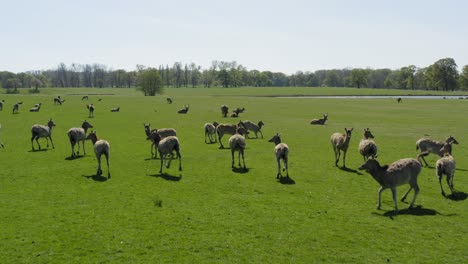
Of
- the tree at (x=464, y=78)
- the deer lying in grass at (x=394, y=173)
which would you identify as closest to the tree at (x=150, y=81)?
the deer lying in grass at (x=394, y=173)

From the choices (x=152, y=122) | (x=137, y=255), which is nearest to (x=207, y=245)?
(x=137, y=255)

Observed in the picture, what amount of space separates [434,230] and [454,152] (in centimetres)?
1781

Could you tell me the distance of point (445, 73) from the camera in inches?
6216

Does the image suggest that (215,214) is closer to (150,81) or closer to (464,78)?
(150,81)

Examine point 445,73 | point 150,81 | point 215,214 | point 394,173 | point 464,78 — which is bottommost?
point 215,214

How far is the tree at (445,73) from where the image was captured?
157 m

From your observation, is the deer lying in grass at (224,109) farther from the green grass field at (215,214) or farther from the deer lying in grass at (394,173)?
the deer lying in grass at (394,173)

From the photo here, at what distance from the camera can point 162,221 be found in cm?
1370

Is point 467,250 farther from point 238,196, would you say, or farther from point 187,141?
point 187,141

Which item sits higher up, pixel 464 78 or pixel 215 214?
pixel 464 78

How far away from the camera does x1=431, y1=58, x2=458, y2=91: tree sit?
515 feet

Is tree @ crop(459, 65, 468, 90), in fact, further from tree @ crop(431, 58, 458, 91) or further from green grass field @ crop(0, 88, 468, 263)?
green grass field @ crop(0, 88, 468, 263)

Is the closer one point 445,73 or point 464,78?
point 464,78

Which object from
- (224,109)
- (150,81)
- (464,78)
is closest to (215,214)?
(224,109)
